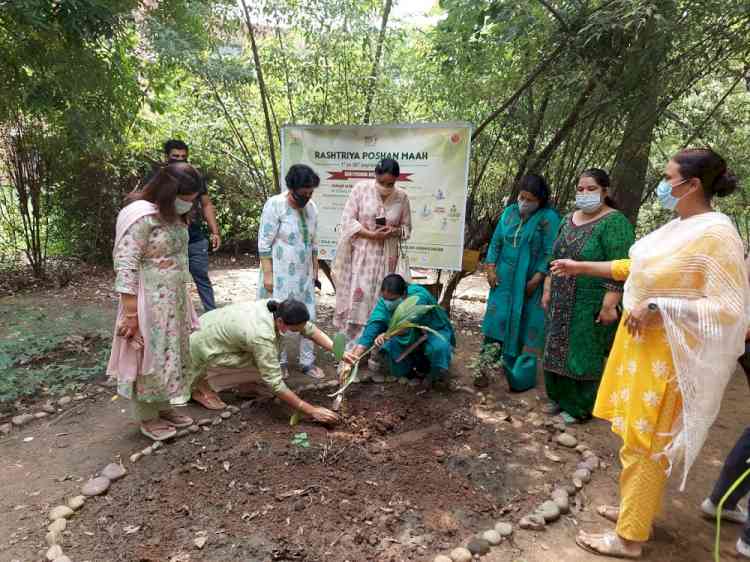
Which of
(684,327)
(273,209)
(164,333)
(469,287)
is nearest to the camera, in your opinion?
(684,327)

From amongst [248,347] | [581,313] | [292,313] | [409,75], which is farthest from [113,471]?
[409,75]

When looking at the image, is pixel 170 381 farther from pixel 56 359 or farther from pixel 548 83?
pixel 548 83

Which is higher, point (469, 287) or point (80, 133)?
point (80, 133)

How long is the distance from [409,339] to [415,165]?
5.19 feet

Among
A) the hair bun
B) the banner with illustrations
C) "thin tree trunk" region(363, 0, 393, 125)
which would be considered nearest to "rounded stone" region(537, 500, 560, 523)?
the hair bun

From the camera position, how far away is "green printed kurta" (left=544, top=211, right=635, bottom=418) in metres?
2.87

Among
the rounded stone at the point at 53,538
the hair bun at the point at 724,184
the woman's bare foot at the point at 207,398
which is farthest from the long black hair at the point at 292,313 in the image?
the hair bun at the point at 724,184

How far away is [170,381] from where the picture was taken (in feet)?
8.98

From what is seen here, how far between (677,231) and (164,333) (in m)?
2.45

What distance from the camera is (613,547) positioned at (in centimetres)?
203

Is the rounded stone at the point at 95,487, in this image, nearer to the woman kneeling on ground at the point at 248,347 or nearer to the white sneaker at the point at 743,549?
the woman kneeling on ground at the point at 248,347

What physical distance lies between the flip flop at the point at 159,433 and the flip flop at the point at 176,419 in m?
0.09

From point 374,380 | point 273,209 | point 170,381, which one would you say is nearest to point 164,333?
point 170,381

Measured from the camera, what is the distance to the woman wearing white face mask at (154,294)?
2527 millimetres
